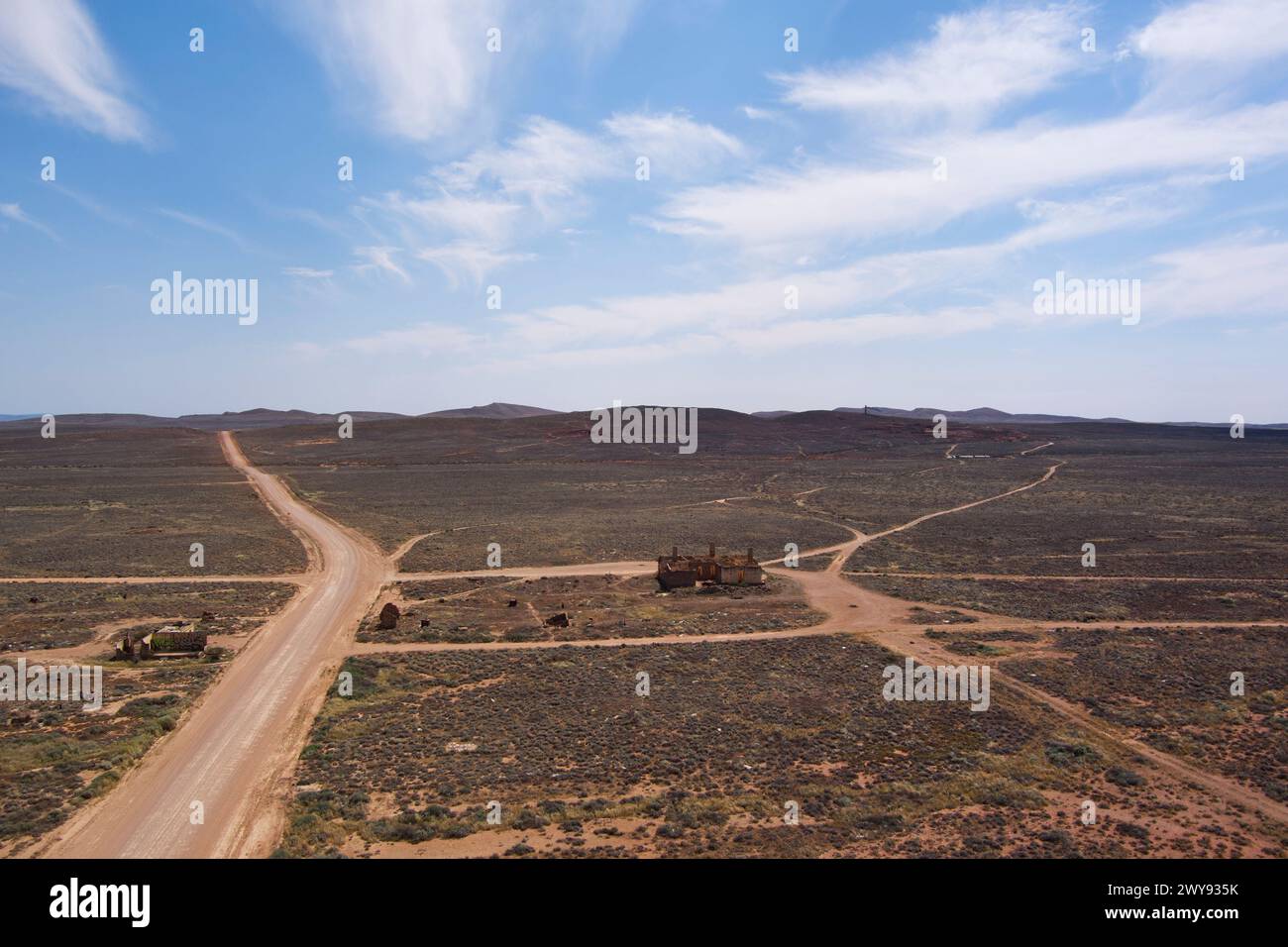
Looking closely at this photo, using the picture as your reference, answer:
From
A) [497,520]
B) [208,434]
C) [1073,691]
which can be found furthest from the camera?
[208,434]

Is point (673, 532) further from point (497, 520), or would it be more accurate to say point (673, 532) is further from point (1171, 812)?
point (1171, 812)

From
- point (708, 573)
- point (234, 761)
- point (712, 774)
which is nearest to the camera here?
point (712, 774)

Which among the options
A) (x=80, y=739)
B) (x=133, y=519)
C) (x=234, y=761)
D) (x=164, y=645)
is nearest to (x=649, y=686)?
(x=234, y=761)

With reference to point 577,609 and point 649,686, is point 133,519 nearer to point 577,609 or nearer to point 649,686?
point 577,609

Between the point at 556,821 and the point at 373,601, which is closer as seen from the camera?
the point at 556,821
